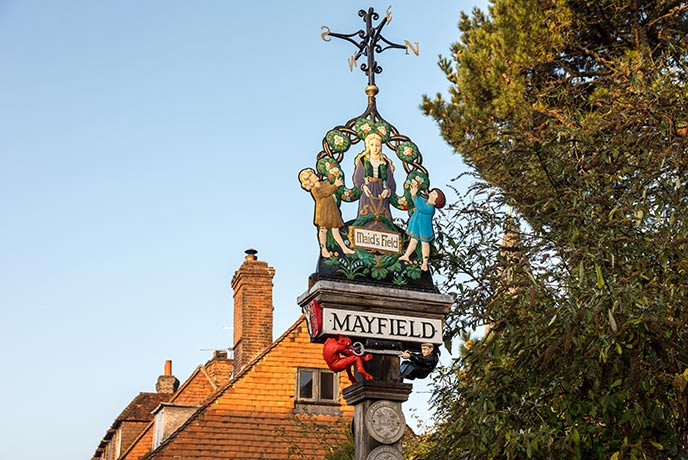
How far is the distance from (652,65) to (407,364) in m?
5.48

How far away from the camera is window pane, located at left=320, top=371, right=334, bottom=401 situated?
944 inches

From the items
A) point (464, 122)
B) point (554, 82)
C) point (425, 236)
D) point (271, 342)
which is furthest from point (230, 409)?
point (425, 236)

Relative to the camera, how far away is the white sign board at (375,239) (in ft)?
34.7

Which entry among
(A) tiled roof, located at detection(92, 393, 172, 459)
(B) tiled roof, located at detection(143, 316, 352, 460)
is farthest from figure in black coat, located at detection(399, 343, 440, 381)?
(A) tiled roof, located at detection(92, 393, 172, 459)

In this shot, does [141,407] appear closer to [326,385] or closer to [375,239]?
[326,385]

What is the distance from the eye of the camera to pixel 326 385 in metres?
24.1

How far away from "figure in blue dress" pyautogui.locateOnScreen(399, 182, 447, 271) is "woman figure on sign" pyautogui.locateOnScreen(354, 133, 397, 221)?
265 mm

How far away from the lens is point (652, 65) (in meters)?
13.0

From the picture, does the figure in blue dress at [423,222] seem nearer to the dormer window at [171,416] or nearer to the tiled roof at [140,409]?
the dormer window at [171,416]

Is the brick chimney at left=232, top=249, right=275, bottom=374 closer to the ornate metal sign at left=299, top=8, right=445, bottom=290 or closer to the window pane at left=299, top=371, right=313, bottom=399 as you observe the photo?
the window pane at left=299, top=371, right=313, bottom=399

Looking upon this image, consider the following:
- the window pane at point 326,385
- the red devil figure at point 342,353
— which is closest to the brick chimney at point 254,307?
the window pane at point 326,385

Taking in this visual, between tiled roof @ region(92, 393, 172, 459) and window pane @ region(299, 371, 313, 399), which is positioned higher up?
tiled roof @ region(92, 393, 172, 459)

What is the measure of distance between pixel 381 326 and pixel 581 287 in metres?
2.12

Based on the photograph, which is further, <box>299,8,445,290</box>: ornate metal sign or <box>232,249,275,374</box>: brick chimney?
<box>232,249,275,374</box>: brick chimney
